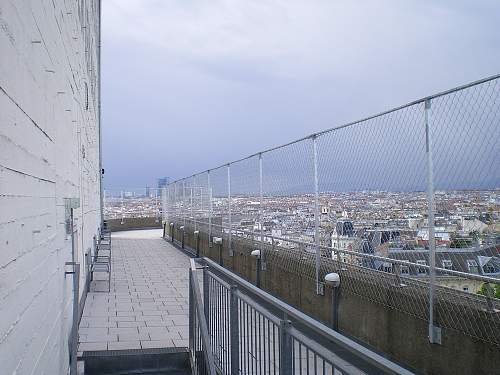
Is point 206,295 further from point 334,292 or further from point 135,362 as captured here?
point 334,292

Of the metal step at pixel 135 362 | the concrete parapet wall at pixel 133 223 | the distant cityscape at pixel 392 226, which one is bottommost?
the metal step at pixel 135 362

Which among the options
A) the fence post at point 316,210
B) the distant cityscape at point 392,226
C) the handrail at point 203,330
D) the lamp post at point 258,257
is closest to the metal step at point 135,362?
the handrail at point 203,330

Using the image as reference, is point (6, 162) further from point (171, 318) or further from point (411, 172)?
point (171, 318)

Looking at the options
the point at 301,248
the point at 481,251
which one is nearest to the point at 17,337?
the point at 481,251

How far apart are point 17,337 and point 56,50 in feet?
7.11

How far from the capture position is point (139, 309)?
26.8 feet

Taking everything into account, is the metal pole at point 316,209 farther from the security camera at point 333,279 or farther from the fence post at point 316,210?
the security camera at point 333,279

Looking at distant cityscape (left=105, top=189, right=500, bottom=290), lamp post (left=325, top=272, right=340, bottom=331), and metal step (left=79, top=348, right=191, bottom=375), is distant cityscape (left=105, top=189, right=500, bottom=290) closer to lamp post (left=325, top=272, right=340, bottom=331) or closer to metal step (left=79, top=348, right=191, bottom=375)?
lamp post (left=325, top=272, right=340, bottom=331)

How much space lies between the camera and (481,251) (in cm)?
394

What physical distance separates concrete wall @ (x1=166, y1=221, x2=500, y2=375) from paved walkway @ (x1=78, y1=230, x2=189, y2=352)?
1544 millimetres

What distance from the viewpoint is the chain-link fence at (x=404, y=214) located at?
3881mm

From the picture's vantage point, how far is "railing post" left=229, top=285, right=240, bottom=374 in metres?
3.75

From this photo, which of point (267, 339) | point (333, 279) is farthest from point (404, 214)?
point (267, 339)

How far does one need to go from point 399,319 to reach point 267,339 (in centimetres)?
220
